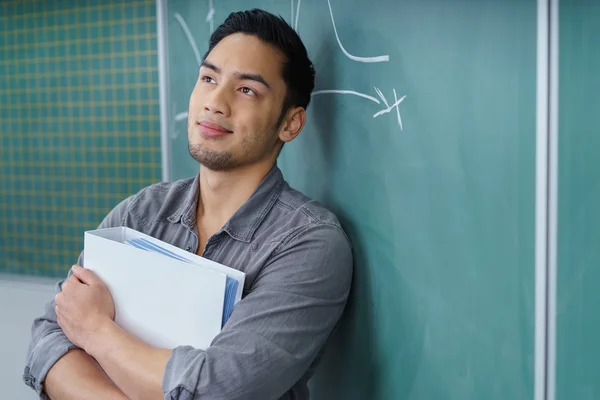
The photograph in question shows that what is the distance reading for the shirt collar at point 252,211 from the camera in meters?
A: 1.10

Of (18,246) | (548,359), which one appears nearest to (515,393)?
(548,359)

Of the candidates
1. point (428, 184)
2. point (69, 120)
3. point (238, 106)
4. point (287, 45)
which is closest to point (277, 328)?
point (428, 184)

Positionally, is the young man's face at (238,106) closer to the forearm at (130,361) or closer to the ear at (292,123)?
the ear at (292,123)

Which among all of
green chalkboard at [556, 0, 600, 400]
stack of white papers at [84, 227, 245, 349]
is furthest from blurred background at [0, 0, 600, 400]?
stack of white papers at [84, 227, 245, 349]

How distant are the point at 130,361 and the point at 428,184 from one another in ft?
1.70

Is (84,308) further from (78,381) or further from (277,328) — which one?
(277,328)

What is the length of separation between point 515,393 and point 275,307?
0.35 metres

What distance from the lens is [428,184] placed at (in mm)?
905

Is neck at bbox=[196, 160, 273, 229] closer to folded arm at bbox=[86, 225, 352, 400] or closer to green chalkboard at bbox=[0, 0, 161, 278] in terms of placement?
folded arm at bbox=[86, 225, 352, 400]

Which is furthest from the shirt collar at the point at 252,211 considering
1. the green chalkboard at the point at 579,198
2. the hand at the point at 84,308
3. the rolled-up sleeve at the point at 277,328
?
the green chalkboard at the point at 579,198

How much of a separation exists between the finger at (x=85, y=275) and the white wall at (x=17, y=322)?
2.14 feet

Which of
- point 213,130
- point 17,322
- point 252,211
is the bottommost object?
point 17,322

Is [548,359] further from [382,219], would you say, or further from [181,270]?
[181,270]

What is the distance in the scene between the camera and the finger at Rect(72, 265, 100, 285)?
1043 mm
